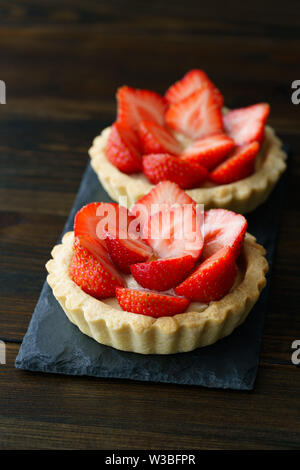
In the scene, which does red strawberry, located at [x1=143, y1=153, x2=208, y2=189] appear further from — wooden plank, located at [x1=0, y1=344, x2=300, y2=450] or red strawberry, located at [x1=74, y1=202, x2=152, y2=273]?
wooden plank, located at [x1=0, y1=344, x2=300, y2=450]

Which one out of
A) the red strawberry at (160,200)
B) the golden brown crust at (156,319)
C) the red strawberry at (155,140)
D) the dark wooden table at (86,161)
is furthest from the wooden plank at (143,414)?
the red strawberry at (155,140)

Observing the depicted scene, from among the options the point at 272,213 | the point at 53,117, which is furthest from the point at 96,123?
the point at 272,213

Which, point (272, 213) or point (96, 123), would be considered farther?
point (96, 123)

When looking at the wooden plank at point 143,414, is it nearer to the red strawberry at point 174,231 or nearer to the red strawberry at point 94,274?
the red strawberry at point 94,274

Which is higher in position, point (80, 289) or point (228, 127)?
point (228, 127)

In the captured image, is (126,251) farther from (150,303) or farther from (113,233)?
(150,303)

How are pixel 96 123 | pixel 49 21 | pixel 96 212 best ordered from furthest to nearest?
pixel 49 21 → pixel 96 123 → pixel 96 212

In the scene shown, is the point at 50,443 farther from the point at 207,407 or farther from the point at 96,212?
the point at 96,212
